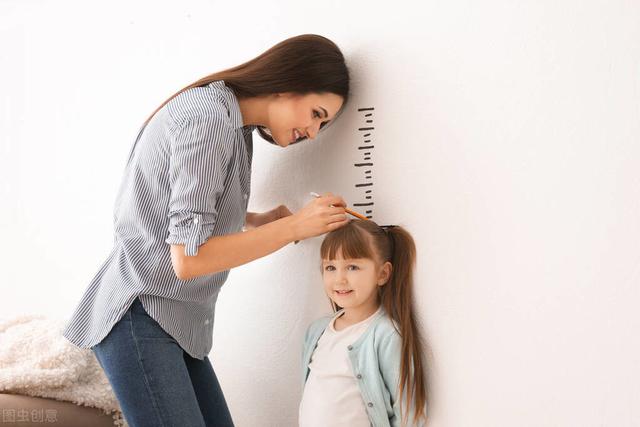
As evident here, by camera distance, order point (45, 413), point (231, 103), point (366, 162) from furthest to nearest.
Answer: point (45, 413), point (366, 162), point (231, 103)

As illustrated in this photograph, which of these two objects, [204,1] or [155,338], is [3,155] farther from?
[155,338]

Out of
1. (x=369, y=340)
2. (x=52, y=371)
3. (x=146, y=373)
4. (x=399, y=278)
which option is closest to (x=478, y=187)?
(x=399, y=278)

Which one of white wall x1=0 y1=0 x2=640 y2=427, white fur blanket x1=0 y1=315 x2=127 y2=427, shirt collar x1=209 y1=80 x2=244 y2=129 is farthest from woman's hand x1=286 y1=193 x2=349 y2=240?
white fur blanket x1=0 y1=315 x2=127 y2=427

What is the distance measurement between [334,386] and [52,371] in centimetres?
69

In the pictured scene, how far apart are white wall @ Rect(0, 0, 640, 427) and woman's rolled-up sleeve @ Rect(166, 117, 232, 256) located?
355mm

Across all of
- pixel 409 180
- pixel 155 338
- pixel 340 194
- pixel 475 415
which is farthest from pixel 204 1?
pixel 475 415

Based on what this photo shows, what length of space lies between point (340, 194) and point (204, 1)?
0.73 metres

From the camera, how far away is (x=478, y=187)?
45.8 inches

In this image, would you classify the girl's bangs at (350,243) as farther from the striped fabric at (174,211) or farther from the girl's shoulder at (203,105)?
the girl's shoulder at (203,105)

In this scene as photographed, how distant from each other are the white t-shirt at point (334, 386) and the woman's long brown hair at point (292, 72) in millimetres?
486

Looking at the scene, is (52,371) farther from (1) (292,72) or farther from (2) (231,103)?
(1) (292,72)

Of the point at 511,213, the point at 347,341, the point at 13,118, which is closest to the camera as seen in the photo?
the point at 511,213

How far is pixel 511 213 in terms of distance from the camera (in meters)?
1.12

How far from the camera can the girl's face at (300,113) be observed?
132 centimetres
